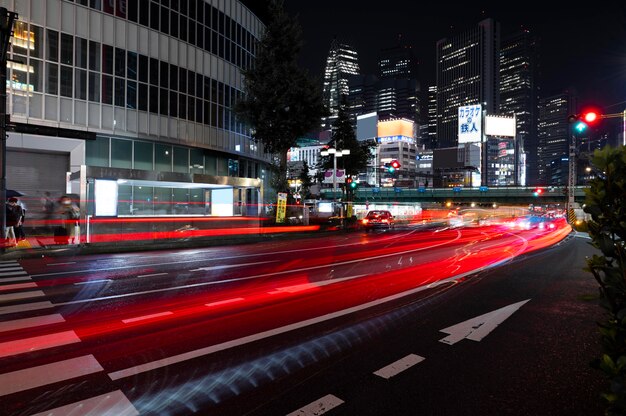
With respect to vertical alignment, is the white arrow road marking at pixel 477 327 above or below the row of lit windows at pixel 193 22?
below

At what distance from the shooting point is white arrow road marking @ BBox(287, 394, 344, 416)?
3566mm

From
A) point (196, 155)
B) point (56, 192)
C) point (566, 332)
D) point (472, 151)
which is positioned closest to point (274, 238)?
point (196, 155)

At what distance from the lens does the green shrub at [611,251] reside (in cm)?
265

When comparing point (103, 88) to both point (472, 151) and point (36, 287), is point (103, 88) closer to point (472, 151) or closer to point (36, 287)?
point (36, 287)

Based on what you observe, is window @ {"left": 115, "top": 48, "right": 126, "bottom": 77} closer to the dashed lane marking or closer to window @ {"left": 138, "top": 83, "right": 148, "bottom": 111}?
window @ {"left": 138, "top": 83, "right": 148, "bottom": 111}

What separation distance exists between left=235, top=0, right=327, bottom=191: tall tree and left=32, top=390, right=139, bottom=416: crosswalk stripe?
85.3 feet

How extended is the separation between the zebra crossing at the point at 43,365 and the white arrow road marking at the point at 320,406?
4.82 feet

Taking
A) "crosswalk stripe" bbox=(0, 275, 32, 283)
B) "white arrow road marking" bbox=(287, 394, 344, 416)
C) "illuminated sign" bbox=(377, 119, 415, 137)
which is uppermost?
"illuminated sign" bbox=(377, 119, 415, 137)

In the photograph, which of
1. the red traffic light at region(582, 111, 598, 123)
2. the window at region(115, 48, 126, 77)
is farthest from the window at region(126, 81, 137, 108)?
the red traffic light at region(582, 111, 598, 123)

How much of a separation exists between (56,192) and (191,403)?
2561cm

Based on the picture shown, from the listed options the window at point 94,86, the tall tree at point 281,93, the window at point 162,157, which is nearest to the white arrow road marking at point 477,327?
the tall tree at point 281,93

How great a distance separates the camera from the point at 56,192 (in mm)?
24609

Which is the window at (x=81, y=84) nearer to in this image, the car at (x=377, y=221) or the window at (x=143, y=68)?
the window at (x=143, y=68)

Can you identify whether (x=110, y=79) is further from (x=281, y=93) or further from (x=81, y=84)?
(x=281, y=93)
